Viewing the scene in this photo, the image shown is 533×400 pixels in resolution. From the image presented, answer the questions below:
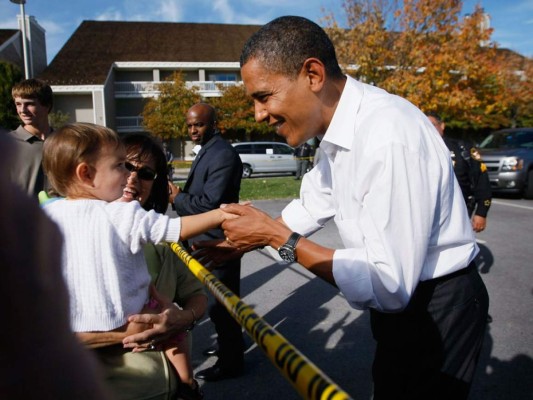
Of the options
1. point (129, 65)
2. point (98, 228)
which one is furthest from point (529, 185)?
point (129, 65)

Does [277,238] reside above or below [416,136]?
below

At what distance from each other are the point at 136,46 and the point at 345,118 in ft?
141

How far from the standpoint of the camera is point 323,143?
6.51 ft

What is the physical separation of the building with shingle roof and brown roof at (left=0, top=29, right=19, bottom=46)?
340 centimetres

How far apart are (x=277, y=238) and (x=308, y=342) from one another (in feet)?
8.28

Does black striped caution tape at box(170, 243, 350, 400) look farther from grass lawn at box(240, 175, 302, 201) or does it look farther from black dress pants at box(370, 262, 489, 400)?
grass lawn at box(240, 175, 302, 201)

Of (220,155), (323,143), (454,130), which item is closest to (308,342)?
(220,155)

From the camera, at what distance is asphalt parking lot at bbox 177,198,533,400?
351cm

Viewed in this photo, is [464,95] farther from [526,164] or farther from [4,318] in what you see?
[4,318]

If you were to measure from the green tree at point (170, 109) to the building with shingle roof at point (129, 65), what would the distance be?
225 cm

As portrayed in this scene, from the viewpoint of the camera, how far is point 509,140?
47.0 feet

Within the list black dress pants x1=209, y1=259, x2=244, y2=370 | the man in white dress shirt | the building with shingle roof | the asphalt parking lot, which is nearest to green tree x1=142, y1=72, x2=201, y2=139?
the building with shingle roof

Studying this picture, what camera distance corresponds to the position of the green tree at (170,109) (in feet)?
114

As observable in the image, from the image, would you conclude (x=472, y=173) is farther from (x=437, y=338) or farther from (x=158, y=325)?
(x=158, y=325)
